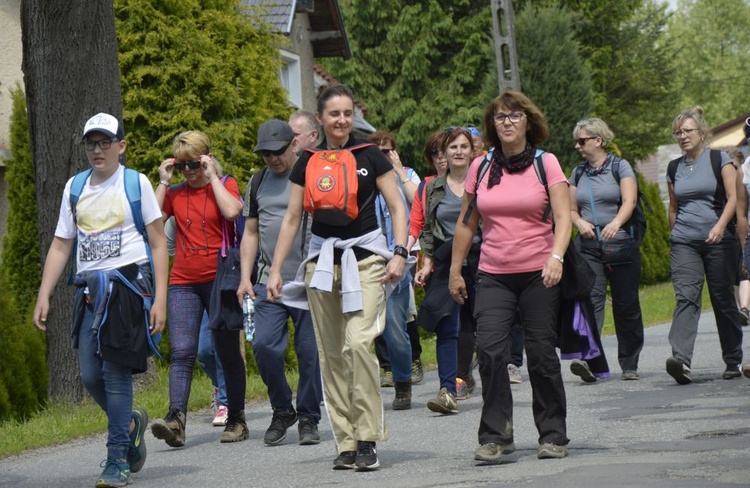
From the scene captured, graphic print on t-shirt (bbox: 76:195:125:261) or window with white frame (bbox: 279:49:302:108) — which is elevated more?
window with white frame (bbox: 279:49:302:108)

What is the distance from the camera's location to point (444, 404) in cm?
912

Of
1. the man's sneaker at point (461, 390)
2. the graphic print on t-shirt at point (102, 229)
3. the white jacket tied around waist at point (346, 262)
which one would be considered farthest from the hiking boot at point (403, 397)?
the graphic print on t-shirt at point (102, 229)

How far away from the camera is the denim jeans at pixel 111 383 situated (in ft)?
22.5

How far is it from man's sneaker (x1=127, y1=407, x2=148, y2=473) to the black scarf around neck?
A: 7.24 feet

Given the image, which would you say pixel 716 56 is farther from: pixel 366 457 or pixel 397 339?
pixel 366 457

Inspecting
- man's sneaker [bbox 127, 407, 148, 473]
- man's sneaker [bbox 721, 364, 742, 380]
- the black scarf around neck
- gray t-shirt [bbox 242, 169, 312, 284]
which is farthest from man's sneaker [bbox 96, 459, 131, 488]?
man's sneaker [bbox 721, 364, 742, 380]

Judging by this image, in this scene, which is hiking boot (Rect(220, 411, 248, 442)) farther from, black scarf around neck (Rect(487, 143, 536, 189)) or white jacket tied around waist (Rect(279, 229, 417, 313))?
black scarf around neck (Rect(487, 143, 536, 189))

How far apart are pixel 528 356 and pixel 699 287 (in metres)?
3.89

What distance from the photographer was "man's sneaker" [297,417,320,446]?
319 inches

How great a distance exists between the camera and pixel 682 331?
1028 centimetres

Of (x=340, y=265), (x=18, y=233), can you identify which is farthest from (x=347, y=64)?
(x=340, y=265)

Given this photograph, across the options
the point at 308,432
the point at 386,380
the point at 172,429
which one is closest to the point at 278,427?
the point at 308,432

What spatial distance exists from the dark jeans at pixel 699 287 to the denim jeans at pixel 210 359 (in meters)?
3.45

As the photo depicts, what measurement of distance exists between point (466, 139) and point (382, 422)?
3.22m
